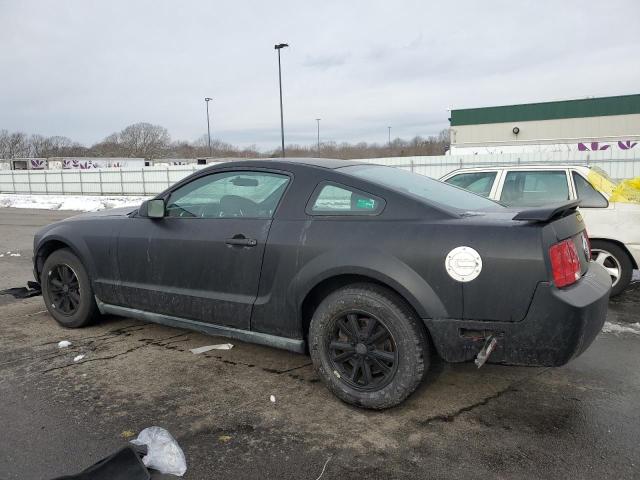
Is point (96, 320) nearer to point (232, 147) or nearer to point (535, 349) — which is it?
point (535, 349)

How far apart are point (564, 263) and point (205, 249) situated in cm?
240

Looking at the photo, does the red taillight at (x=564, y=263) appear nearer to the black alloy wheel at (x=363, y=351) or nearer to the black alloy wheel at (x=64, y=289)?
the black alloy wheel at (x=363, y=351)

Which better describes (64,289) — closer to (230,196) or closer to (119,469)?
(230,196)

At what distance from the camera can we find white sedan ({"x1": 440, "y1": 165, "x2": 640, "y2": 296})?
225 inches

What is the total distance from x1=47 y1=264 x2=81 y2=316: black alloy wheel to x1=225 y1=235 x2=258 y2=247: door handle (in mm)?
1975

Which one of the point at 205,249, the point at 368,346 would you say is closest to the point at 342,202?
the point at 368,346

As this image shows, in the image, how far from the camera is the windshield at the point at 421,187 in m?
3.42

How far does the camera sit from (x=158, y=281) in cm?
410

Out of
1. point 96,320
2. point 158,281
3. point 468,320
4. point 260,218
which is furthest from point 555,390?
point 96,320

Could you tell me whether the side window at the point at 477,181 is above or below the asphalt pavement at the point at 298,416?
above

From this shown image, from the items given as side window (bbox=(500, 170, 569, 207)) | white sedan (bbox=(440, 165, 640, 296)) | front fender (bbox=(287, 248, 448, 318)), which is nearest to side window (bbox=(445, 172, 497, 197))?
white sedan (bbox=(440, 165, 640, 296))

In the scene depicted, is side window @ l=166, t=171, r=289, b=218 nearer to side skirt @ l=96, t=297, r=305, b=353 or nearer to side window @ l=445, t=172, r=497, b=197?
side skirt @ l=96, t=297, r=305, b=353

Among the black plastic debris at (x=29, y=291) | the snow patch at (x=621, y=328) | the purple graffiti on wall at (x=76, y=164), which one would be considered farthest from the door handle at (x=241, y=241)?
the purple graffiti on wall at (x=76, y=164)

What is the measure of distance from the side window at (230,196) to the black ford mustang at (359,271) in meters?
0.01
